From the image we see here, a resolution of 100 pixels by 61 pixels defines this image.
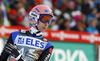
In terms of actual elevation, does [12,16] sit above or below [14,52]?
below

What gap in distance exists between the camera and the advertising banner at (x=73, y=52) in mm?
9992

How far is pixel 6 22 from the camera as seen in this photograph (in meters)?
9.70

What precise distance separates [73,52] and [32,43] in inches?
244

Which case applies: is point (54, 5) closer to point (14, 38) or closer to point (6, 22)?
point (6, 22)

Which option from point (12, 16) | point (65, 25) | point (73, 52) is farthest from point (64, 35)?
point (12, 16)

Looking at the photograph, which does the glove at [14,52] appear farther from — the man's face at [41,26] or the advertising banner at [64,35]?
the advertising banner at [64,35]

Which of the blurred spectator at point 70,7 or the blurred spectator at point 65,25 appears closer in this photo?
the blurred spectator at point 65,25

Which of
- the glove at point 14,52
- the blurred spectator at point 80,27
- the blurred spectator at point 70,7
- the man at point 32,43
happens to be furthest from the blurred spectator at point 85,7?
the glove at point 14,52

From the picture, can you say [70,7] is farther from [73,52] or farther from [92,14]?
[73,52]

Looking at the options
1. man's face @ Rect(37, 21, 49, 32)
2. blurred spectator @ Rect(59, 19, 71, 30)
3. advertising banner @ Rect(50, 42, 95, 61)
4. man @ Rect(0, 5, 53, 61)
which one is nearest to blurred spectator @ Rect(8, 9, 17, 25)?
advertising banner @ Rect(50, 42, 95, 61)

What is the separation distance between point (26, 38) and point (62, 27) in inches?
272

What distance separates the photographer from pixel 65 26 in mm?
11391

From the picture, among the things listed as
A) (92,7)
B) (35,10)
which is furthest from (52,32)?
(35,10)

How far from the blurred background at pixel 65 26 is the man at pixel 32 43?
13.4ft
